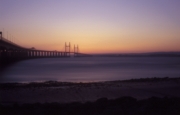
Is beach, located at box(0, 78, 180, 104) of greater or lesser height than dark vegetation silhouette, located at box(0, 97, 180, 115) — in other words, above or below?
below

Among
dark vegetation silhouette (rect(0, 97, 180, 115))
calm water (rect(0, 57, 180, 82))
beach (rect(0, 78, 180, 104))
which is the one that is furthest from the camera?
calm water (rect(0, 57, 180, 82))

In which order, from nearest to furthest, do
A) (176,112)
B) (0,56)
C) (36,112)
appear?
(176,112) → (36,112) → (0,56)

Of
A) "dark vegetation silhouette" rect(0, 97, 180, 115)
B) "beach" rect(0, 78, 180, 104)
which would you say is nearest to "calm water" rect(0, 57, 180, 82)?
"beach" rect(0, 78, 180, 104)

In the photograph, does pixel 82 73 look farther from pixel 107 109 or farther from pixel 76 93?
pixel 107 109

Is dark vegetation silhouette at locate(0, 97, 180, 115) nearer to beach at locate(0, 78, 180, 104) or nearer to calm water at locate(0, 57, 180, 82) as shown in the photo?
beach at locate(0, 78, 180, 104)

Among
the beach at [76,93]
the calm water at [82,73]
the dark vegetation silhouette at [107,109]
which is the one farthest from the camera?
the calm water at [82,73]

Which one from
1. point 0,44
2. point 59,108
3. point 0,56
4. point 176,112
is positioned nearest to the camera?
point 176,112

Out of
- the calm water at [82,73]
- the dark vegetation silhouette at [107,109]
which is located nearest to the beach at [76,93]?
the dark vegetation silhouette at [107,109]

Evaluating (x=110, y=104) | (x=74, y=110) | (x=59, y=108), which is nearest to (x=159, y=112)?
(x=110, y=104)

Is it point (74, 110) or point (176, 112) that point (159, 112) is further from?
point (74, 110)

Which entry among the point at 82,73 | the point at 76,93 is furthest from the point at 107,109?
the point at 82,73

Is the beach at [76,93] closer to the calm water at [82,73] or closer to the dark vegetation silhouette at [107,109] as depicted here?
the dark vegetation silhouette at [107,109]
